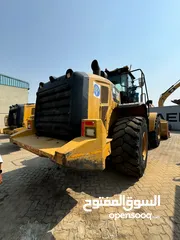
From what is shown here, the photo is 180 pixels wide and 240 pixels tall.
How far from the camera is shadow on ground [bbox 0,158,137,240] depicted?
2036mm

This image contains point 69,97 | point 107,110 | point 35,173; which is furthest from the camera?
point 35,173

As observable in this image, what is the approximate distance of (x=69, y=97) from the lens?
9.37 ft

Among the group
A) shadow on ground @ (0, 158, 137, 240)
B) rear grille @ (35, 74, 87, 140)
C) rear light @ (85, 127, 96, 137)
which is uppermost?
rear grille @ (35, 74, 87, 140)

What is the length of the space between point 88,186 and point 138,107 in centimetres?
240

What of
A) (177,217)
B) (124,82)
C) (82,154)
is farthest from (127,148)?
(124,82)

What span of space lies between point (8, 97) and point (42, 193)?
2190 cm

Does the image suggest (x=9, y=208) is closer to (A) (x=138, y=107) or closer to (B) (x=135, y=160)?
(B) (x=135, y=160)

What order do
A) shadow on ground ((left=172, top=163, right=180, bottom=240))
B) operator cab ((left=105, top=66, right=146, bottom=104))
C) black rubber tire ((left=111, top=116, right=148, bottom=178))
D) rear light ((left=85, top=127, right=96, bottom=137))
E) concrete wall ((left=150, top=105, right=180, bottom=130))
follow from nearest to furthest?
shadow on ground ((left=172, top=163, right=180, bottom=240))
rear light ((left=85, top=127, right=96, bottom=137))
black rubber tire ((left=111, top=116, right=148, bottom=178))
operator cab ((left=105, top=66, right=146, bottom=104))
concrete wall ((left=150, top=105, right=180, bottom=130))

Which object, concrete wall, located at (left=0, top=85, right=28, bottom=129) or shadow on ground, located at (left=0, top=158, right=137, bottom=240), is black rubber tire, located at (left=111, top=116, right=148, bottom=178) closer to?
shadow on ground, located at (left=0, top=158, right=137, bottom=240)

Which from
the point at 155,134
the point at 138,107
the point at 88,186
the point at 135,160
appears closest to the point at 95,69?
the point at 138,107

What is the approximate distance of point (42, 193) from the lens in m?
2.91

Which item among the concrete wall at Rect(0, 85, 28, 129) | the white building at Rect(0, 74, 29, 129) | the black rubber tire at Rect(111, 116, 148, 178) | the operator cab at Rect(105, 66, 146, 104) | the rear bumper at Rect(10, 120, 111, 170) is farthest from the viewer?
the white building at Rect(0, 74, 29, 129)

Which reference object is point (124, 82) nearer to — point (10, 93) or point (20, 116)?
point (20, 116)

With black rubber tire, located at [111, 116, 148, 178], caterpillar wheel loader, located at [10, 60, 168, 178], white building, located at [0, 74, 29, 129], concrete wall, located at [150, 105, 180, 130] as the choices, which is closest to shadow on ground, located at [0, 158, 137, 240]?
black rubber tire, located at [111, 116, 148, 178]
